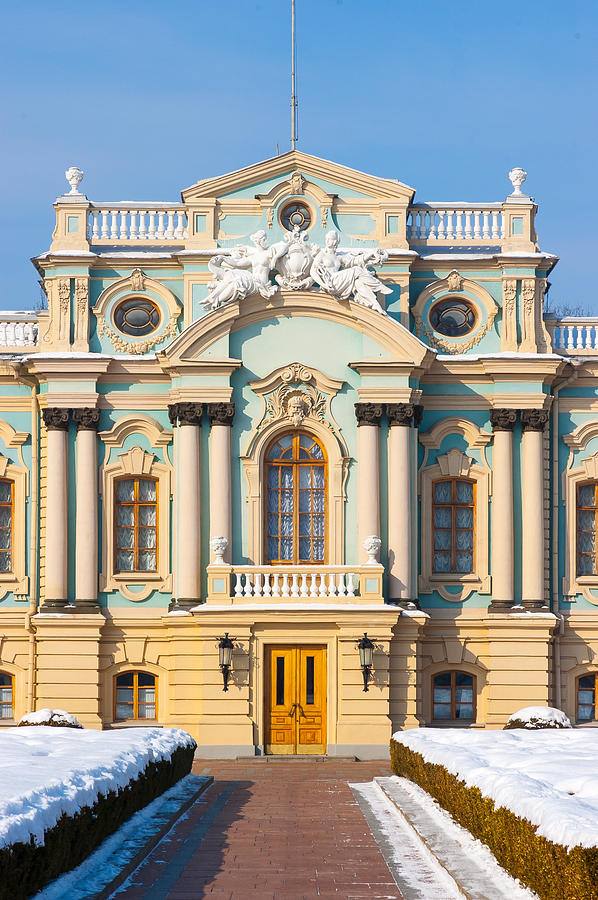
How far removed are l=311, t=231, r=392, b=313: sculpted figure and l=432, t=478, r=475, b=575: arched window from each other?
4.33 meters

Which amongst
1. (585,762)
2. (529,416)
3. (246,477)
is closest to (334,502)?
(246,477)

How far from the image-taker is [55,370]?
31.2 metres

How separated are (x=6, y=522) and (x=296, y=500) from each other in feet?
21.8

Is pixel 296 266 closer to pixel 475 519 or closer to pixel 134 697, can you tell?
pixel 475 519

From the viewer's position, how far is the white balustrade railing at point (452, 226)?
3212cm

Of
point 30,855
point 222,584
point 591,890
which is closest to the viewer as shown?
point 591,890

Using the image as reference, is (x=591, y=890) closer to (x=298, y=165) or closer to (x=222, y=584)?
(x=222, y=584)

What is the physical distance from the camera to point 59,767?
50.3 feet

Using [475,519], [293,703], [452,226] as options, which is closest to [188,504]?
[293,703]

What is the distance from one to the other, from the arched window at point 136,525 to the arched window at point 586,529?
366 inches

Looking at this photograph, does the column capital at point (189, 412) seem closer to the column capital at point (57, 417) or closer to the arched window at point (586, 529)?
the column capital at point (57, 417)

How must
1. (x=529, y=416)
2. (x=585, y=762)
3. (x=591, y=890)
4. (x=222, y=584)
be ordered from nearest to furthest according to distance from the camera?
1. (x=591, y=890)
2. (x=585, y=762)
3. (x=222, y=584)
4. (x=529, y=416)

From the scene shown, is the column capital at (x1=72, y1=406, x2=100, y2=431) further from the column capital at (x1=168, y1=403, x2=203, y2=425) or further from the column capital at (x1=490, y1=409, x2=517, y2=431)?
the column capital at (x1=490, y1=409, x2=517, y2=431)

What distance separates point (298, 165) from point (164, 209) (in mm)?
3129
